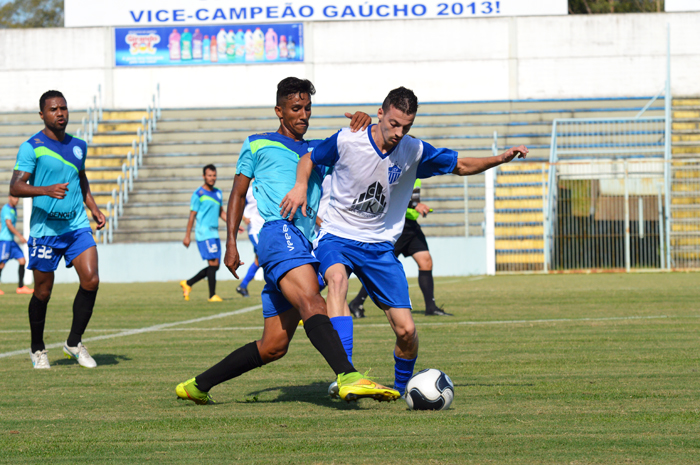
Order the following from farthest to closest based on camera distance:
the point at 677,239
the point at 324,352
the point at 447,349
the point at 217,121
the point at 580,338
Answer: the point at 217,121 → the point at 677,239 → the point at 580,338 → the point at 447,349 → the point at 324,352

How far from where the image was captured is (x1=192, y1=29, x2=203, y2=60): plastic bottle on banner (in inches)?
1177

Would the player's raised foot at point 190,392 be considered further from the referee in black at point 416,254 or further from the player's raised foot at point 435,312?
the player's raised foot at point 435,312

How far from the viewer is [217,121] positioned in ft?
94.0

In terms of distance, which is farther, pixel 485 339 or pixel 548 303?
pixel 548 303

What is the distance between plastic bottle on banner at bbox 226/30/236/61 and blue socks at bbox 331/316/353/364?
1026 inches

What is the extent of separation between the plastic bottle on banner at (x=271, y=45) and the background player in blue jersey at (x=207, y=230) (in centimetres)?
1610

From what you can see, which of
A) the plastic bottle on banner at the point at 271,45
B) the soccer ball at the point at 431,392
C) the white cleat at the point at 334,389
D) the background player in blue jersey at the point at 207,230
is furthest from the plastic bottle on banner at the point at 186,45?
the soccer ball at the point at 431,392

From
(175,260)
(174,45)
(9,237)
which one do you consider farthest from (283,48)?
(9,237)

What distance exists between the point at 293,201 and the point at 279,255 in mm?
318

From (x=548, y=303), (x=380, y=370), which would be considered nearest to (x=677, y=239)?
(x=548, y=303)

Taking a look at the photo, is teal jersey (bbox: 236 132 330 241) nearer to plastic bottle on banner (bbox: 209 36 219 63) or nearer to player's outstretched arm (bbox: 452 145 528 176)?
player's outstretched arm (bbox: 452 145 528 176)

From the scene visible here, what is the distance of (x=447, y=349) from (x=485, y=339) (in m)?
0.79

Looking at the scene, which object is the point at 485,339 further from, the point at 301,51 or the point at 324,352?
the point at 301,51

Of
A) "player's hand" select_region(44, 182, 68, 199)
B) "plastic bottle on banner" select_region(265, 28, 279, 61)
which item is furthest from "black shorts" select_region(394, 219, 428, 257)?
"plastic bottle on banner" select_region(265, 28, 279, 61)
